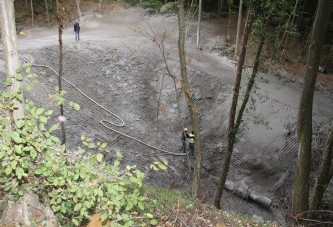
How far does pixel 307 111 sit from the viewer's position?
9266mm

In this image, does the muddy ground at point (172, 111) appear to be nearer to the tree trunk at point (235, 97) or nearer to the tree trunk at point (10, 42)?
the tree trunk at point (235, 97)

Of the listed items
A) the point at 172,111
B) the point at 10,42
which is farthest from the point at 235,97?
the point at 172,111

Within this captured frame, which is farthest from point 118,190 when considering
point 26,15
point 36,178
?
point 26,15

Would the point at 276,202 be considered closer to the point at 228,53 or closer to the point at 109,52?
the point at 228,53

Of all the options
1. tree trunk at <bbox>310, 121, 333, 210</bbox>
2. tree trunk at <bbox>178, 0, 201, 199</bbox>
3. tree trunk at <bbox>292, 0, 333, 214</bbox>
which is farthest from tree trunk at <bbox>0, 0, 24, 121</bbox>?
tree trunk at <bbox>310, 121, 333, 210</bbox>

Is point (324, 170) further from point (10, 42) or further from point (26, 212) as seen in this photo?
point (10, 42)

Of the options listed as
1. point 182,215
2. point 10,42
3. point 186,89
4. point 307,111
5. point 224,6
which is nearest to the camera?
point 10,42

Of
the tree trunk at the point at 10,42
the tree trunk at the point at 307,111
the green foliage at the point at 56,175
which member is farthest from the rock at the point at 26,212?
the tree trunk at the point at 307,111

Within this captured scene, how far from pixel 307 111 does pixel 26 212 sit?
7.96 m

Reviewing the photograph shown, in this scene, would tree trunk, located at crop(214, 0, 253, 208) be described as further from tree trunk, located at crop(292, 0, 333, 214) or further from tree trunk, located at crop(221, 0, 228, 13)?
tree trunk, located at crop(221, 0, 228, 13)

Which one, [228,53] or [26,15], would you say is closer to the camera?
[228,53]

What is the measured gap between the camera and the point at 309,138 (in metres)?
9.46

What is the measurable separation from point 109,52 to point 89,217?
17314 mm

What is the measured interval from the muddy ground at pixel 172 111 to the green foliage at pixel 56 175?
8865mm
